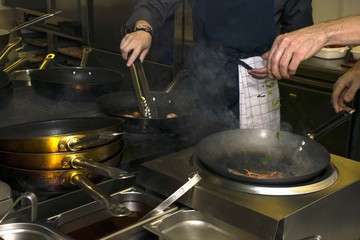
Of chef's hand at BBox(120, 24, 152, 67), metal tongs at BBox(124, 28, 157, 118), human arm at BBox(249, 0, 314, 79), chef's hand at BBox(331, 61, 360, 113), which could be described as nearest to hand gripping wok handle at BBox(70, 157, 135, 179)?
metal tongs at BBox(124, 28, 157, 118)

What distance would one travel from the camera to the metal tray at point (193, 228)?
0.97 meters

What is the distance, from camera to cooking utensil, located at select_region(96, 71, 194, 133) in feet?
4.92

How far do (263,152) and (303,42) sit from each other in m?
0.35

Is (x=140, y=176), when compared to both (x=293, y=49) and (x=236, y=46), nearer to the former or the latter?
(x=293, y=49)

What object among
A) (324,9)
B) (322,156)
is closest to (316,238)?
(322,156)

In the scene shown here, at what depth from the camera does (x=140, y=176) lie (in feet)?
3.88

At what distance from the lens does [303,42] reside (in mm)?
1320

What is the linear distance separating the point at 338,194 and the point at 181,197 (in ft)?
1.22

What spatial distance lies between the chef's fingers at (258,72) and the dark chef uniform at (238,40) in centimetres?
11

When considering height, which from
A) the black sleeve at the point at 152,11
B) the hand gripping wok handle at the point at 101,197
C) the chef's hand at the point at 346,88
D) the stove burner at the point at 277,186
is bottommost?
the hand gripping wok handle at the point at 101,197

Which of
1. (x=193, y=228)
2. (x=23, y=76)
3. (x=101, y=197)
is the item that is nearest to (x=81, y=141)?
(x=101, y=197)

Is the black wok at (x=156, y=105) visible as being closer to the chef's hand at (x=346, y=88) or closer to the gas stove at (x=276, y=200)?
the gas stove at (x=276, y=200)

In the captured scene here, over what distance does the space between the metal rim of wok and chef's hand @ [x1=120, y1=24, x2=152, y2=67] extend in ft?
2.09

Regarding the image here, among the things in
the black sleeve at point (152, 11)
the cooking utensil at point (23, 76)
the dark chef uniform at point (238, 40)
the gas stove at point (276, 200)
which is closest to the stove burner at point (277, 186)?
the gas stove at point (276, 200)
